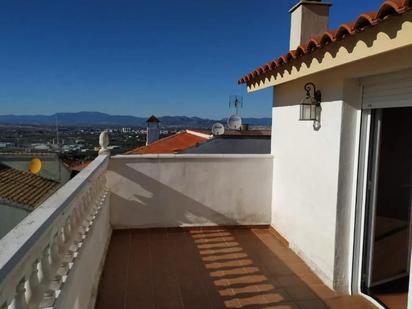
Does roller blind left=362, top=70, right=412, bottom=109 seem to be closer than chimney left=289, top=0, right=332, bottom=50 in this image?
Yes

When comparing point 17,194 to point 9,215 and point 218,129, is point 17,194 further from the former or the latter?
point 218,129

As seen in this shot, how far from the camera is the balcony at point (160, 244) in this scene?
2109mm

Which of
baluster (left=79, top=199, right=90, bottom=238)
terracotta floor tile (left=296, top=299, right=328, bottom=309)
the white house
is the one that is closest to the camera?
baluster (left=79, top=199, right=90, bottom=238)

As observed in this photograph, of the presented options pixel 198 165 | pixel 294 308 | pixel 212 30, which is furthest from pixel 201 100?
pixel 294 308

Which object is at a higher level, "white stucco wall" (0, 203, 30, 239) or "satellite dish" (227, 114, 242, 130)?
"satellite dish" (227, 114, 242, 130)

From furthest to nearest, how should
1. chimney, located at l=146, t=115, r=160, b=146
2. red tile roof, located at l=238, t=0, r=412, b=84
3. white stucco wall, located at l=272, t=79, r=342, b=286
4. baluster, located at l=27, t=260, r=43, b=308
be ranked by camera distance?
chimney, located at l=146, t=115, r=160, b=146 → white stucco wall, located at l=272, t=79, r=342, b=286 → red tile roof, located at l=238, t=0, r=412, b=84 → baluster, located at l=27, t=260, r=43, b=308

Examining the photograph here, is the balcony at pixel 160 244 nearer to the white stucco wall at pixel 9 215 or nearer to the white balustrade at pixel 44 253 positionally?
the white balustrade at pixel 44 253

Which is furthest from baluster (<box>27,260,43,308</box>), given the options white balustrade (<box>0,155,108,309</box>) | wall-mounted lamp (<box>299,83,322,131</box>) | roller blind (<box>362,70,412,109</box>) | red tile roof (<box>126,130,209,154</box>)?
red tile roof (<box>126,130,209,154</box>)

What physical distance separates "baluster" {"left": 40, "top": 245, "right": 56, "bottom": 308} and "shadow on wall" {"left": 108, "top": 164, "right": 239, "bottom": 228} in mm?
4142

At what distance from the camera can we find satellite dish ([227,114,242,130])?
58.1 feet

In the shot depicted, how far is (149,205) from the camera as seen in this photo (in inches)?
255

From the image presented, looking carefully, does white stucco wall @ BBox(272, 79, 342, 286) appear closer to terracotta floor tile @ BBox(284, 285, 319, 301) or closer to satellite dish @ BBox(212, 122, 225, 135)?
terracotta floor tile @ BBox(284, 285, 319, 301)

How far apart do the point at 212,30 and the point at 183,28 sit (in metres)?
2.58

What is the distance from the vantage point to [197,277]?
4.73 meters
